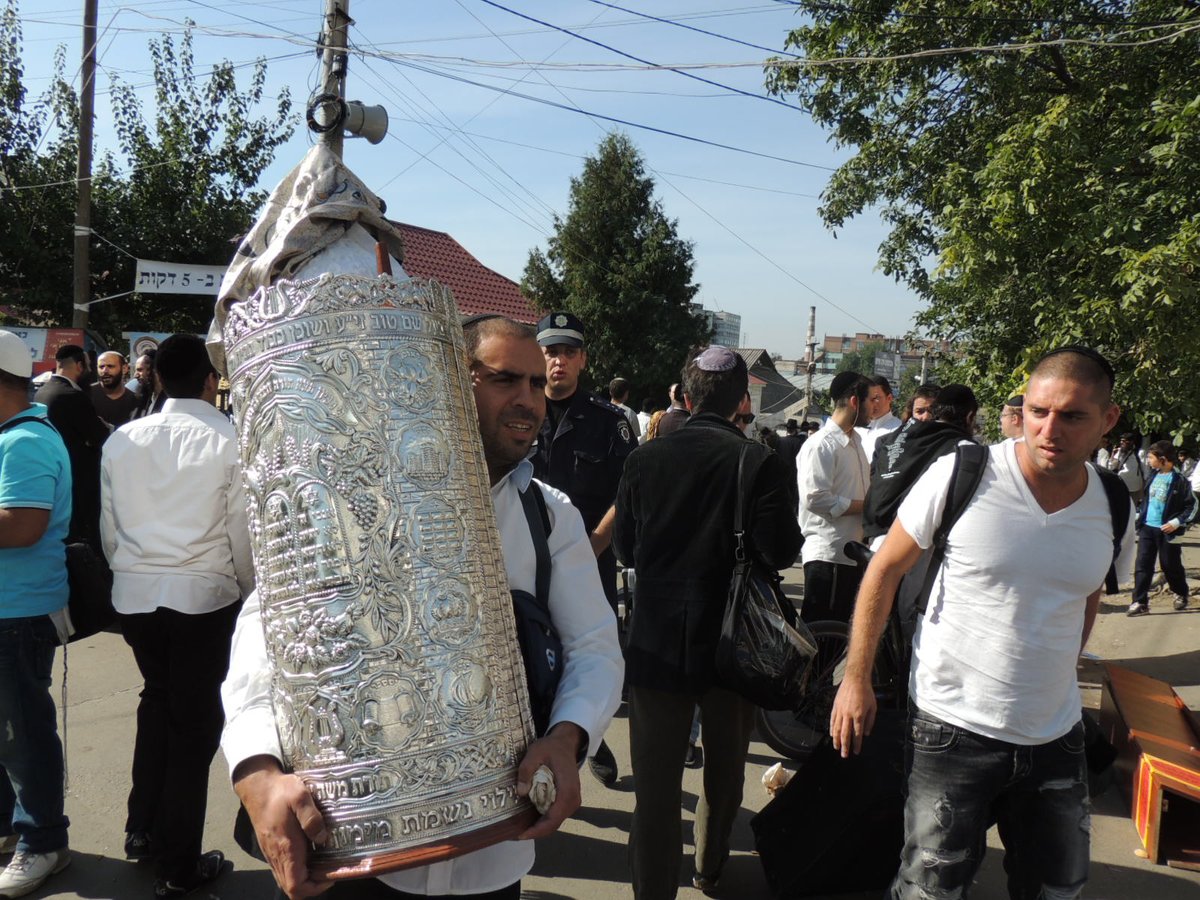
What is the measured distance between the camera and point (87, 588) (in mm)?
3291

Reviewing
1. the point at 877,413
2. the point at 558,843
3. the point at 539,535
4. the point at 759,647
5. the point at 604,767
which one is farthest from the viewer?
the point at 877,413

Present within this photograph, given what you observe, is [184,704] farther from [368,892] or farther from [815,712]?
[815,712]

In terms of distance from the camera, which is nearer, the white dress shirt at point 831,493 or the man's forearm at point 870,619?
the man's forearm at point 870,619

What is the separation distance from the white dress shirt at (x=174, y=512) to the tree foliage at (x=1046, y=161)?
240 inches

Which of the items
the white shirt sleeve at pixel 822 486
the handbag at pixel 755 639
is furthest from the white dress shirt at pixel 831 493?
the handbag at pixel 755 639

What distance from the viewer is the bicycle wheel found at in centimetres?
463

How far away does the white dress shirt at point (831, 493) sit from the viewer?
5371 millimetres

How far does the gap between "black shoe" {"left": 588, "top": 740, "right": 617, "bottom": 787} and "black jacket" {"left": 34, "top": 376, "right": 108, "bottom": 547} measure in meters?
3.12

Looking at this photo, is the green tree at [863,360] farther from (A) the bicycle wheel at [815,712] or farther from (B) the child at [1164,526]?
(A) the bicycle wheel at [815,712]

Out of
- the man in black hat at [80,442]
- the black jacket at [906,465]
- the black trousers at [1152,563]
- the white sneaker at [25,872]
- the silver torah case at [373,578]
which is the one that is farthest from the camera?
the black trousers at [1152,563]

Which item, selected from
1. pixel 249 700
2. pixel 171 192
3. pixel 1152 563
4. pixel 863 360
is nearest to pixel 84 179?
pixel 171 192

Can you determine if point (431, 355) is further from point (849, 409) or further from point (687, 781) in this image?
point (849, 409)

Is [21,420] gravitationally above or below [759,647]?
above

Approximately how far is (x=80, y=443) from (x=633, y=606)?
4.01m
